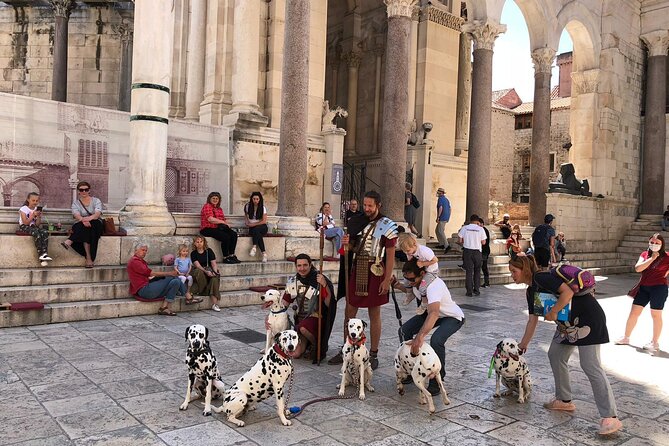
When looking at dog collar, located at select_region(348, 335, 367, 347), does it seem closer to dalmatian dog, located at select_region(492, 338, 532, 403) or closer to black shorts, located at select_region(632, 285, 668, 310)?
dalmatian dog, located at select_region(492, 338, 532, 403)

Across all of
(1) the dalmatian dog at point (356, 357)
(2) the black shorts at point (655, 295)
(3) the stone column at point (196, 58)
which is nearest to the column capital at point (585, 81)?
(3) the stone column at point (196, 58)

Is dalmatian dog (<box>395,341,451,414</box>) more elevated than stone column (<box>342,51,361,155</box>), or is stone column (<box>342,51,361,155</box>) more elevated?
stone column (<box>342,51,361,155</box>)

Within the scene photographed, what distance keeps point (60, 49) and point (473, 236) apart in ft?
53.1

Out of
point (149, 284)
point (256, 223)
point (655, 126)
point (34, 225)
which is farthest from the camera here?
point (655, 126)

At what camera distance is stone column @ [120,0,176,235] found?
9.72 meters

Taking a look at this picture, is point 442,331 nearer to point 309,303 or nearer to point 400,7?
point 309,303

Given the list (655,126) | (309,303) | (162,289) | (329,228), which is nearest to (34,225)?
(162,289)

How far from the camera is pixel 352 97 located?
868 inches

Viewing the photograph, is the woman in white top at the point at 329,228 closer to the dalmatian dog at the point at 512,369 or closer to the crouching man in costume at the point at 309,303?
the crouching man in costume at the point at 309,303

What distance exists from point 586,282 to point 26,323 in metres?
6.65

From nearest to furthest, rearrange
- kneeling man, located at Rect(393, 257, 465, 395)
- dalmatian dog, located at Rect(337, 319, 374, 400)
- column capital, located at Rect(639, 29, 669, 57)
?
1. dalmatian dog, located at Rect(337, 319, 374, 400)
2. kneeling man, located at Rect(393, 257, 465, 395)
3. column capital, located at Rect(639, 29, 669, 57)

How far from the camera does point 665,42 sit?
23656 millimetres

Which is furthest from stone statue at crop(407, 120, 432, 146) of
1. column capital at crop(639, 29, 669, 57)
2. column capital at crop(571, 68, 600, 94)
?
column capital at crop(639, 29, 669, 57)

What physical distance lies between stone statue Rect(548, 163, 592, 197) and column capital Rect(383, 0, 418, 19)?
31.8 ft
